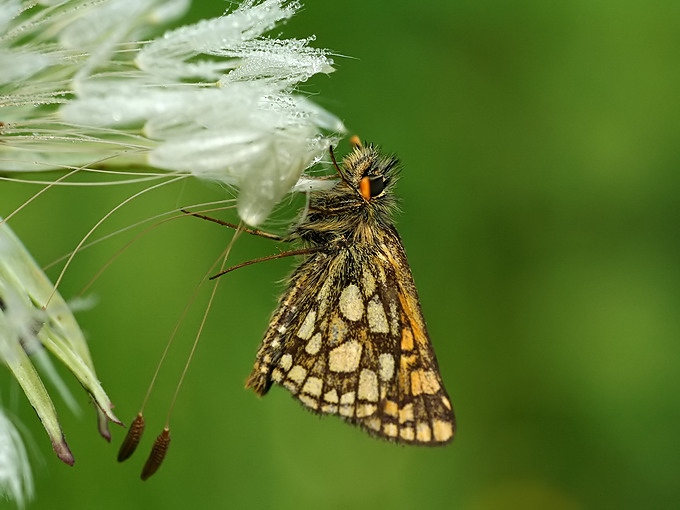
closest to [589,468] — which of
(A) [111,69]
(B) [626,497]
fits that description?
(B) [626,497]

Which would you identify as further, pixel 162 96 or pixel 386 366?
pixel 386 366

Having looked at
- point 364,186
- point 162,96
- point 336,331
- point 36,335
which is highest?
point 364,186

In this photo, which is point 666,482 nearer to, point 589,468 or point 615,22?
point 589,468

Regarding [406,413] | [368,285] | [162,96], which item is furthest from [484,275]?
[162,96]

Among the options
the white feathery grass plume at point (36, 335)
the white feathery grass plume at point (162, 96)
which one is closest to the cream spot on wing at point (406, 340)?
the white feathery grass plume at point (162, 96)

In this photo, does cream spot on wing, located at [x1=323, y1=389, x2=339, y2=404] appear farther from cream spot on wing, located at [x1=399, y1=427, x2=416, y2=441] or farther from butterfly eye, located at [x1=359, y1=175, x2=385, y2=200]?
butterfly eye, located at [x1=359, y1=175, x2=385, y2=200]

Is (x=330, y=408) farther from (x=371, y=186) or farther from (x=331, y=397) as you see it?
(x=371, y=186)
